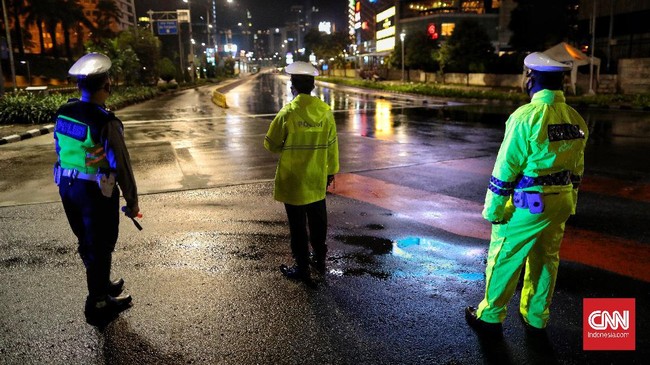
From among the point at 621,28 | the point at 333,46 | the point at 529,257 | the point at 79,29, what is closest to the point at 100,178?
the point at 529,257

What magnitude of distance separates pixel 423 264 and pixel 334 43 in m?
92.4

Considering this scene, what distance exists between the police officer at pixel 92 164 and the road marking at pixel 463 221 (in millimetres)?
3758

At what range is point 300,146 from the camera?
167 inches

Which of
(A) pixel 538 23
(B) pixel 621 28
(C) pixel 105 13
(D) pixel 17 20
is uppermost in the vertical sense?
(C) pixel 105 13

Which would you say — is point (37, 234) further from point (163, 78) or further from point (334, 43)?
point (334, 43)

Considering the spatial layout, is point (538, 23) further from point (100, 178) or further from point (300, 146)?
point (100, 178)

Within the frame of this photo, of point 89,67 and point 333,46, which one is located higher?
point 333,46

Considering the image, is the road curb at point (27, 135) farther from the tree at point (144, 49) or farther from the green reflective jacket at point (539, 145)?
the tree at point (144, 49)

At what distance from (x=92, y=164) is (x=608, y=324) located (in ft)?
12.4

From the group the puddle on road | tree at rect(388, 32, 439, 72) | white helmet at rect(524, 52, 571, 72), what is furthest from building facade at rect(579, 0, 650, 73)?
white helmet at rect(524, 52, 571, 72)

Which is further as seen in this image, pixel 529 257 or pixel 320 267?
pixel 320 267

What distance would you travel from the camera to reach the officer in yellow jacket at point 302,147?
4215 mm

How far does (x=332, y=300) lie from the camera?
13.5ft

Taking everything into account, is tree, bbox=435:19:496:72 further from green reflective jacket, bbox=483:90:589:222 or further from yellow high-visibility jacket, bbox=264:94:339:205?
green reflective jacket, bbox=483:90:589:222
